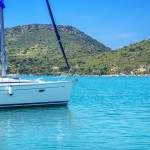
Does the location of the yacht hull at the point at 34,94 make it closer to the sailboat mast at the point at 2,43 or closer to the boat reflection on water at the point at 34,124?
the boat reflection on water at the point at 34,124

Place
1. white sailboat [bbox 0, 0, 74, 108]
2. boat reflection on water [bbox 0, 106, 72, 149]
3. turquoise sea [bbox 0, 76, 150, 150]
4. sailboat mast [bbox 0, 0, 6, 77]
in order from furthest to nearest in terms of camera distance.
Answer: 1. sailboat mast [bbox 0, 0, 6, 77]
2. white sailboat [bbox 0, 0, 74, 108]
3. boat reflection on water [bbox 0, 106, 72, 149]
4. turquoise sea [bbox 0, 76, 150, 150]

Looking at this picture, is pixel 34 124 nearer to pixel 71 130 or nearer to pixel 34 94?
pixel 71 130

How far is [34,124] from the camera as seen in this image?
24.5 m

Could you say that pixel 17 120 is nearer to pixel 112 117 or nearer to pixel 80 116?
pixel 80 116

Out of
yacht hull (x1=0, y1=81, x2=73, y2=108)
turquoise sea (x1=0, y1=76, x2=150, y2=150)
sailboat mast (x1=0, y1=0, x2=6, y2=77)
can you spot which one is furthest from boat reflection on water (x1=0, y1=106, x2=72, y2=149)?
sailboat mast (x1=0, y1=0, x2=6, y2=77)

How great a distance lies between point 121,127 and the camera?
76.4 feet

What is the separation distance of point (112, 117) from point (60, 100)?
19.0 feet

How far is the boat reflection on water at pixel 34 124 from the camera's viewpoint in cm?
2018

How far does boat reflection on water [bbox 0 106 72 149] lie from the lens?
66.2 feet

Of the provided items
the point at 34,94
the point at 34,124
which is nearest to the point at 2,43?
the point at 34,94

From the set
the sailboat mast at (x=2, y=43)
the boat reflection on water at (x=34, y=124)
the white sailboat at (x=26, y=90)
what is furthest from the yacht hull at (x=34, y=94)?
the sailboat mast at (x=2, y=43)

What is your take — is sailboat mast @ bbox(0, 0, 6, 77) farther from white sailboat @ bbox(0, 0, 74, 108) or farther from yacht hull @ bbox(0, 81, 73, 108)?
yacht hull @ bbox(0, 81, 73, 108)

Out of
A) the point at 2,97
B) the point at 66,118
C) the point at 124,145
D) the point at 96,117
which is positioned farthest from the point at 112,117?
the point at 124,145

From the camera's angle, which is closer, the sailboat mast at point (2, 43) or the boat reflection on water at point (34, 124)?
the boat reflection on water at point (34, 124)
